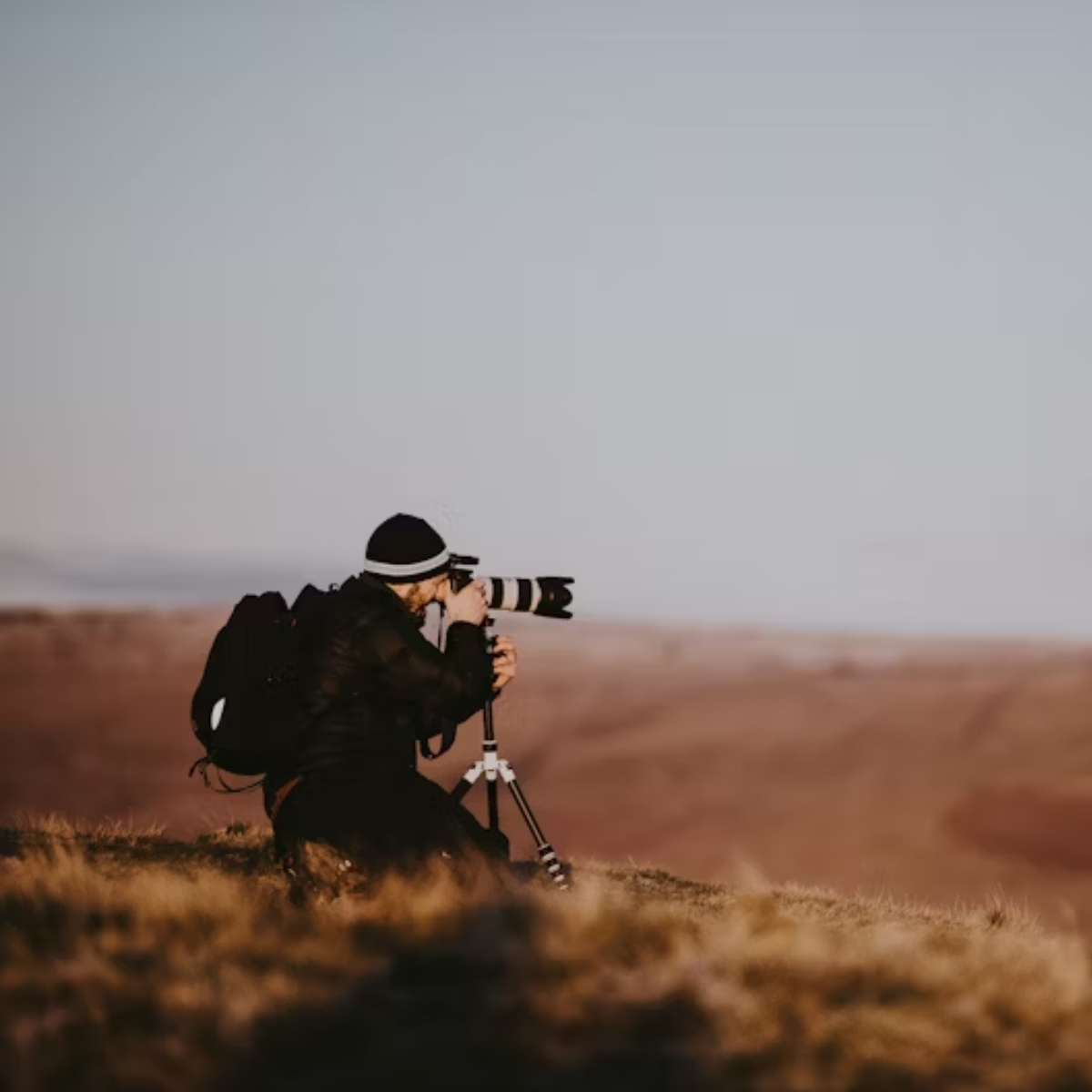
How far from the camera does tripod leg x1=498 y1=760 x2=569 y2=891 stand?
9.85 m

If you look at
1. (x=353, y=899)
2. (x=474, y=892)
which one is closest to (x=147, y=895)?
(x=353, y=899)

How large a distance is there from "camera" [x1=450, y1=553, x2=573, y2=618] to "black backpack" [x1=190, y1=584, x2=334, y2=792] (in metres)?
1.25

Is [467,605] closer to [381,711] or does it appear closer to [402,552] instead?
[402,552]

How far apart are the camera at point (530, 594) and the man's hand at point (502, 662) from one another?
15.2 inches

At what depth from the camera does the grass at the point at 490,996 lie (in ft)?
18.2

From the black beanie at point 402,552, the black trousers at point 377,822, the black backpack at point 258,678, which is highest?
the black beanie at point 402,552

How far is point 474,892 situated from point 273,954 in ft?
6.01

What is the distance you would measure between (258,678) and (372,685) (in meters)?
0.70

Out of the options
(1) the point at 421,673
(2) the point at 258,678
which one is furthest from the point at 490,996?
(2) the point at 258,678

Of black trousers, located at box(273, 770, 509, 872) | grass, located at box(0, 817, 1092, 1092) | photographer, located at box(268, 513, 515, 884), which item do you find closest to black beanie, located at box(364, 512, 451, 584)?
photographer, located at box(268, 513, 515, 884)

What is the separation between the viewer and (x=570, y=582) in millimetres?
9586

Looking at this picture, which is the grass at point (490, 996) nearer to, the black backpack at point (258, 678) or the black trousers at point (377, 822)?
the black trousers at point (377, 822)

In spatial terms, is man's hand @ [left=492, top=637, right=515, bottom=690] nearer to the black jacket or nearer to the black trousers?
the black jacket

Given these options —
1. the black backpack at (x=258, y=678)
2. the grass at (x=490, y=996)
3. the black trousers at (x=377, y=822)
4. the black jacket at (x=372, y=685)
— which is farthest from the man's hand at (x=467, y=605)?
the grass at (x=490, y=996)
